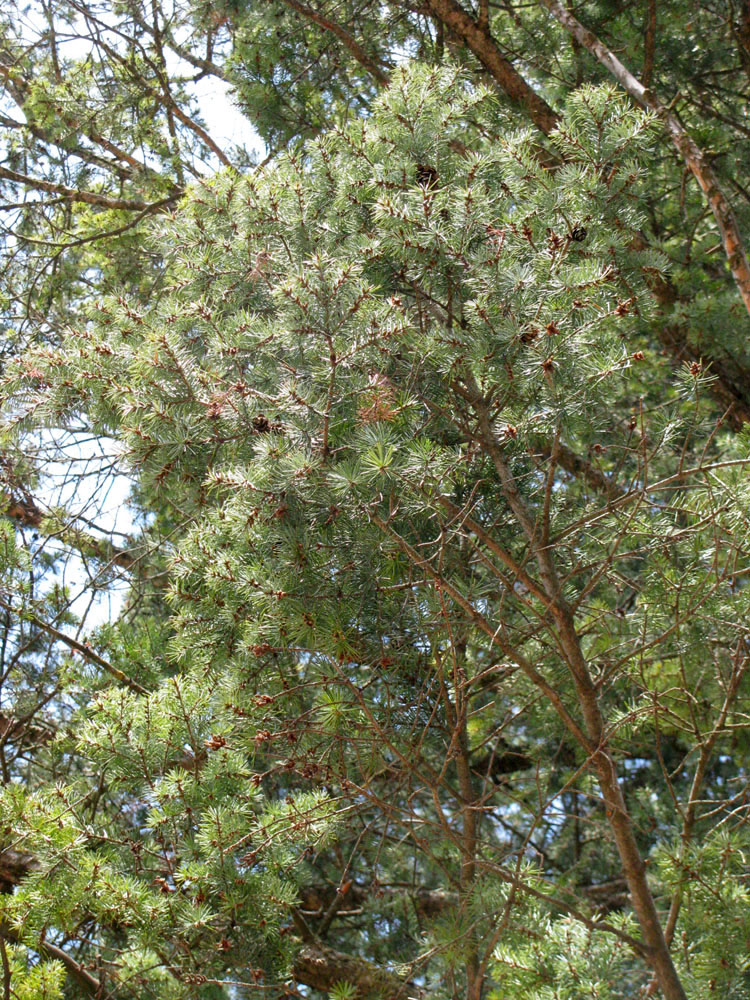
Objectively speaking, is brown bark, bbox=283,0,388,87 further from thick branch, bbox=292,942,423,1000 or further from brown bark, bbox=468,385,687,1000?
thick branch, bbox=292,942,423,1000

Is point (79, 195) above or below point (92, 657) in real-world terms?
above

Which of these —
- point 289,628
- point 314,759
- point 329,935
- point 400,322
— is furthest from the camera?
point 329,935

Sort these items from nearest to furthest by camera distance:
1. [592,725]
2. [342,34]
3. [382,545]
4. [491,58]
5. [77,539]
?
[382,545]
[592,725]
[77,539]
[342,34]
[491,58]

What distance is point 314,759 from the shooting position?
7.50 feet

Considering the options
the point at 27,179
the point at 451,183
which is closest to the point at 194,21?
the point at 27,179

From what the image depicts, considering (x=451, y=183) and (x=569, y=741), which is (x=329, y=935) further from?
(x=451, y=183)

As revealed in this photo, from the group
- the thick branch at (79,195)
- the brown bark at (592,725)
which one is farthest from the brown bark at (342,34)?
the brown bark at (592,725)

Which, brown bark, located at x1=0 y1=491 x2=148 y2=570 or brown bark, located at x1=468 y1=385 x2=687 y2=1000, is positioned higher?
brown bark, located at x1=0 y1=491 x2=148 y2=570

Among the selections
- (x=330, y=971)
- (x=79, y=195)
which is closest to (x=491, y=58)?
(x=79, y=195)

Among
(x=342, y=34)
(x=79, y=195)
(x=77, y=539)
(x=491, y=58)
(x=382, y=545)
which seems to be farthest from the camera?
(x=79, y=195)

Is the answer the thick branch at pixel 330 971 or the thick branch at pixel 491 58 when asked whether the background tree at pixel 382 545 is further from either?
the thick branch at pixel 491 58

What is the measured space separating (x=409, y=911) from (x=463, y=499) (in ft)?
8.21

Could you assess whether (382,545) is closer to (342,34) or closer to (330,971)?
(330,971)

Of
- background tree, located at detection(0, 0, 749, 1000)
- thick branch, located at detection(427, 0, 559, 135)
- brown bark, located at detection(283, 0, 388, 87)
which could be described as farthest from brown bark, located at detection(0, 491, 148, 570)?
thick branch, located at detection(427, 0, 559, 135)
